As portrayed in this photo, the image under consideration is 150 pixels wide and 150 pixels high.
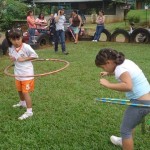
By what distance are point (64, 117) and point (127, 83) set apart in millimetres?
2135

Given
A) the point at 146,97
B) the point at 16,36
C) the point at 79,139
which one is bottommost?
the point at 79,139

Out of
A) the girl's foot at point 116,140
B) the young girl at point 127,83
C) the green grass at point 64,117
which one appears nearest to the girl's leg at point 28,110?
the green grass at point 64,117

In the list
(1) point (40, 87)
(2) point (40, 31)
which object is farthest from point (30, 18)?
(1) point (40, 87)

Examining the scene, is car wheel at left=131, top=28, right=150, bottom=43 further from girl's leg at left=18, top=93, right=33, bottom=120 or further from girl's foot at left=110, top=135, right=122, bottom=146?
girl's foot at left=110, top=135, right=122, bottom=146

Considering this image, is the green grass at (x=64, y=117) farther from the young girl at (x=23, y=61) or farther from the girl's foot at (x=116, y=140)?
the young girl at (x=23, y=61)

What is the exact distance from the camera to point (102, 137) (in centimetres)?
469

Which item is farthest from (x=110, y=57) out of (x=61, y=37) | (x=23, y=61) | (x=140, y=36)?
(x=140, y=36)

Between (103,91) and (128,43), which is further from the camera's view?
(128,43)

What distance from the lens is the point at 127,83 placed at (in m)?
3.59

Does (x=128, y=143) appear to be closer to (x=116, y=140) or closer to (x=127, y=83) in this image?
(x=116, y=140)

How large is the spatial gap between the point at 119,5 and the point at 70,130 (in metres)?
33.7

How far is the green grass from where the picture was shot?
4.56m

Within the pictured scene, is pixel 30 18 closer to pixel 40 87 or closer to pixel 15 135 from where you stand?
pixel 40 87

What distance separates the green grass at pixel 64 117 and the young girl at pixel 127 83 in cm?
65
